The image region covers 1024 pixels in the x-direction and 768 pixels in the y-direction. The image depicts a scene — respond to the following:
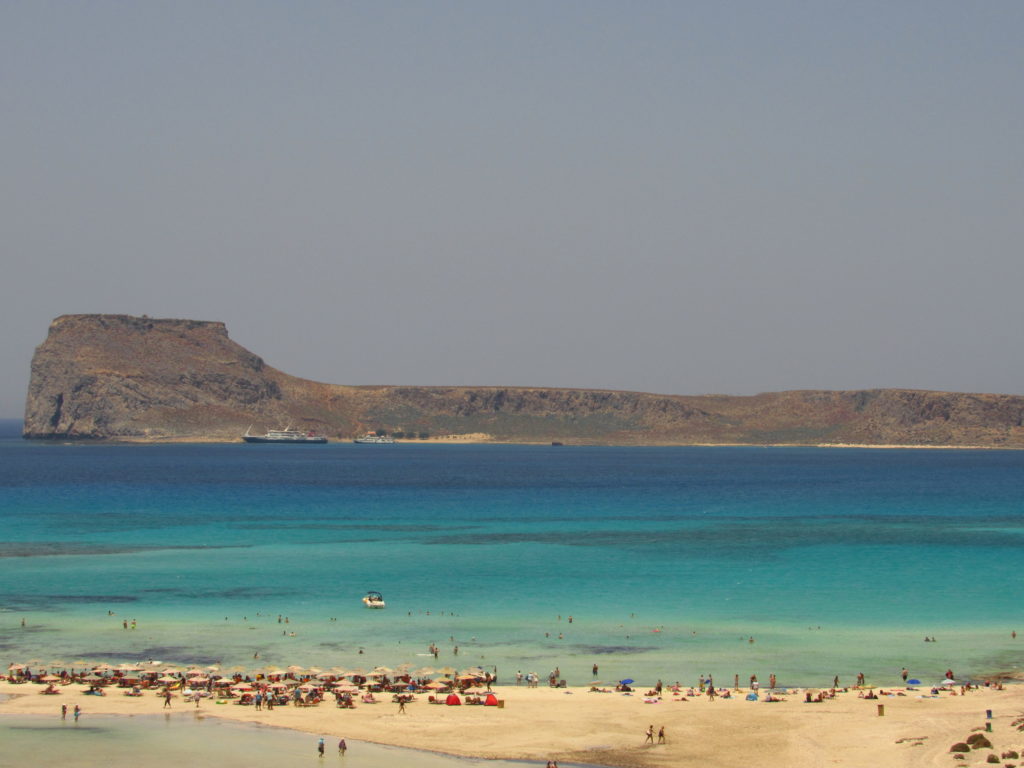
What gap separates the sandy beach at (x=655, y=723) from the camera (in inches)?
1200

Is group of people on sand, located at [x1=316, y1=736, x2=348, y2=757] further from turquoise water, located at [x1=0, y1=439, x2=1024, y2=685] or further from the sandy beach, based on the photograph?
turquoise water, located at [x1=0, y1=439, x2=1024, y2=685]

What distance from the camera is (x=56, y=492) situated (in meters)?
116

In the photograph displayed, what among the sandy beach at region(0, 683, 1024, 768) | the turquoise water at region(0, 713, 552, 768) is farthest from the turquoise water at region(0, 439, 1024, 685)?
the turquoise water at region(0, 713, 552, 768)

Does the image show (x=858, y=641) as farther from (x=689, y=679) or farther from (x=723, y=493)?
(x=723, y=493)

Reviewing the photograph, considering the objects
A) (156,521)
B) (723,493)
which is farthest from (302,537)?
(723,493)

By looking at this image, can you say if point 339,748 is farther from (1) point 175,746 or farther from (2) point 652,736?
(2) point 652,736

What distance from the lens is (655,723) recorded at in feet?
110

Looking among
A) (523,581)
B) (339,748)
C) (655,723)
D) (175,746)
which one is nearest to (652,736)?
(655,723)

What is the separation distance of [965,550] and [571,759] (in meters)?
49.3

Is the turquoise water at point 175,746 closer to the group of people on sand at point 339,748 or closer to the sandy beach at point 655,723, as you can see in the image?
the group of people on sand at point 339,748

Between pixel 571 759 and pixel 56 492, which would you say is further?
pixel 56 492

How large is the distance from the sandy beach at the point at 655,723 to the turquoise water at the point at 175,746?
0.74m

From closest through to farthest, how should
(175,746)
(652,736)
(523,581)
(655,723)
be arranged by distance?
(175,746) → (652,736) → (655,723) → (523,581)

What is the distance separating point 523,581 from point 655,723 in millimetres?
25424
